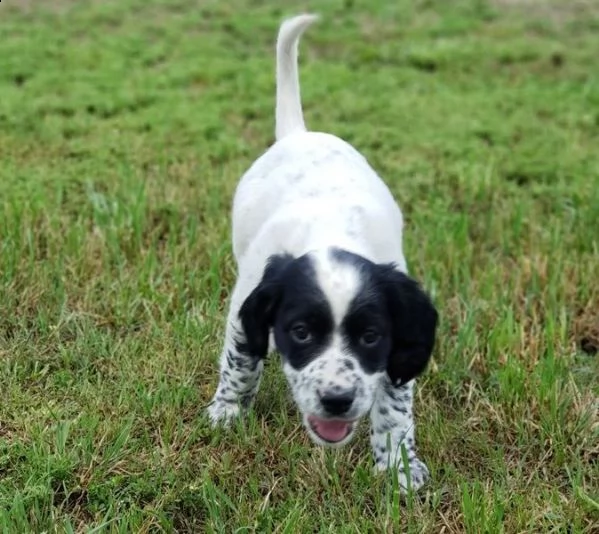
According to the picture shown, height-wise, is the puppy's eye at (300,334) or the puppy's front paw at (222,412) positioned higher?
the puppy's eye at (300,334)

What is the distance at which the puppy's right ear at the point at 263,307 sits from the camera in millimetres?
3141

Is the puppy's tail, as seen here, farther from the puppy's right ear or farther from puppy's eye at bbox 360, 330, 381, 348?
puppy's eye at bbox 360, 330, 381, 348

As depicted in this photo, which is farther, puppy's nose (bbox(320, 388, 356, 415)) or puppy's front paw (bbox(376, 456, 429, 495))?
puppy's front paw (bbox(376, 456, 429, 495))

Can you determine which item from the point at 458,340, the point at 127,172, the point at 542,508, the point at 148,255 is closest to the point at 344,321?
the point at 542,508

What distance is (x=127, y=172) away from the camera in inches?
228

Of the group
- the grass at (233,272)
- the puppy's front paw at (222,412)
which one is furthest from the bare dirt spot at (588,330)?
the puppy's front paw at (222,412)

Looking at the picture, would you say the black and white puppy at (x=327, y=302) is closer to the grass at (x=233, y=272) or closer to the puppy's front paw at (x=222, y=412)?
the puppy's front paw at (x=222, y=412)

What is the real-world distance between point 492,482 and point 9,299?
2131 millimetres

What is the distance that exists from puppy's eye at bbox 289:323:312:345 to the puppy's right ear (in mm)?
142

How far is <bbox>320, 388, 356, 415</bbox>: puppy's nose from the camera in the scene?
9.61 ft

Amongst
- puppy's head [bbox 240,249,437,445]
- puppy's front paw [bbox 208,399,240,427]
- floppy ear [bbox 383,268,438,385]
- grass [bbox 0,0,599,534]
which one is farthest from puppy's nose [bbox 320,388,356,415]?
puppy's front paw [bbox 208,399,240,427]

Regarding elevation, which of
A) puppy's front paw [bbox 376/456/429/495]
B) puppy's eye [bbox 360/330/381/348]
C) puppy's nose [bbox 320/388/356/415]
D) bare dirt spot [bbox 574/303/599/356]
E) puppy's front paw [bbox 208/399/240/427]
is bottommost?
bare dirt spot [bbox 574/303/599/356]

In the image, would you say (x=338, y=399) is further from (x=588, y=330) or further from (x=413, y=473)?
(x=588, y=330)

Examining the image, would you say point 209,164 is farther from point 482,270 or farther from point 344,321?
point 344,321
